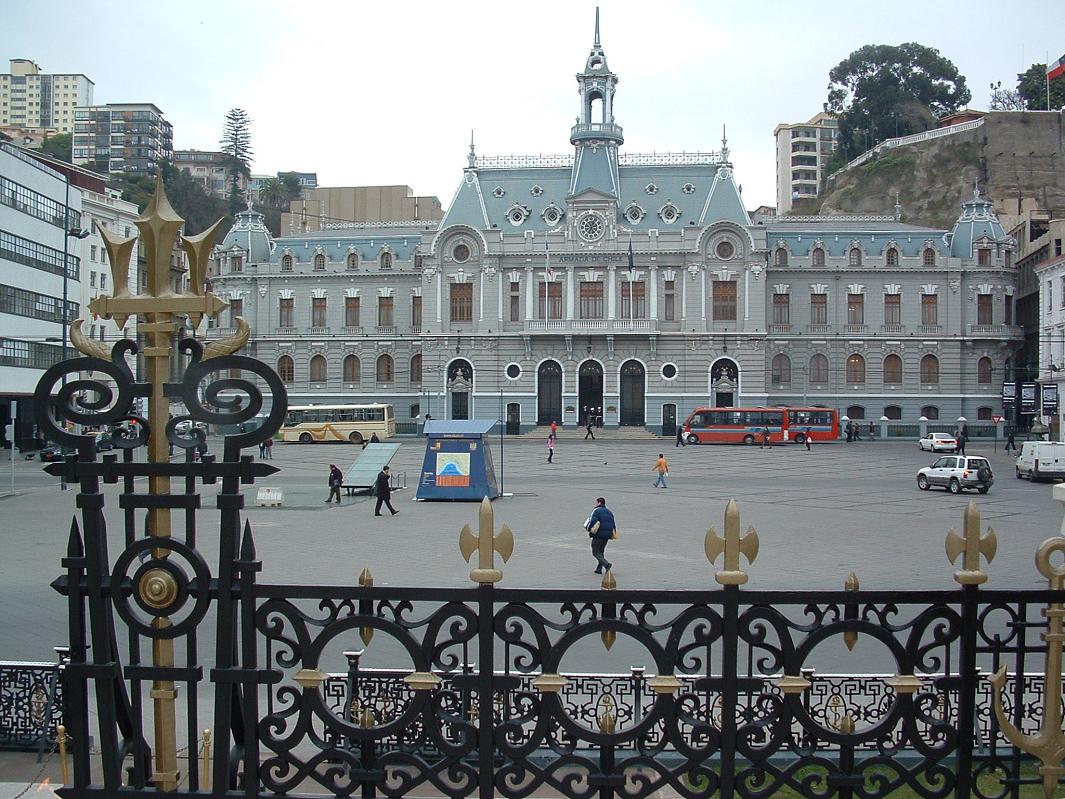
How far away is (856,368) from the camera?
5994cm

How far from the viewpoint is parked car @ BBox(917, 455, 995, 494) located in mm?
28453

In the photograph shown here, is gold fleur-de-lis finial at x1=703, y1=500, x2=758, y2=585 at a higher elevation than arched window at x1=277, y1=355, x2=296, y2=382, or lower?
lower

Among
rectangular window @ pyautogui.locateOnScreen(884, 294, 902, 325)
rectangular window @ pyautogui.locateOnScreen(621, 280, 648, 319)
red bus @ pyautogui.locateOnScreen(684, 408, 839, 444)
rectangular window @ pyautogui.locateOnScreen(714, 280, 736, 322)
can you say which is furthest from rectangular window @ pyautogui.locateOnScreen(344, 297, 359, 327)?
rectangular window @ pyautogui.locateOnScreen(884, 294, 902, 325)

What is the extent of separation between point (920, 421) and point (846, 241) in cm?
1200

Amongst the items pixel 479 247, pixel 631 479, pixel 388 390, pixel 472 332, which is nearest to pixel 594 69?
pixel 479 247

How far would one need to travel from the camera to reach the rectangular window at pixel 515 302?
196 ft

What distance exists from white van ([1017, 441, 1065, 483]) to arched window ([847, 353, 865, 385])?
27593mm

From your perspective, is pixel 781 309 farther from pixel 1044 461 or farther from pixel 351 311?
pixel 1044 461

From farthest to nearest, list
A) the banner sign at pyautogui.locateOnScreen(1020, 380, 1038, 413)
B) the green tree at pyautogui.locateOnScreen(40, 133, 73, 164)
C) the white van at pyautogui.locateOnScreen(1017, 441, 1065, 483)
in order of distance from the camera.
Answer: the green tree at pyautogui.locateOnScreen(40, 133, 73, 164)
the banner sign at pyautogui.locateOnScreen(1020, 380, 1038, 413)
the white van at pyautogui.locateOnScreen(1017, 441, 1065, 483)

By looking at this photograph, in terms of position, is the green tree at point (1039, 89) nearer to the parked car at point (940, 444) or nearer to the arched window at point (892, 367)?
the arched window at point (892, 367)

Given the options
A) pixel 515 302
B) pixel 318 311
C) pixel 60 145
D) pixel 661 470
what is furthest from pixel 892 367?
pixel 60 145

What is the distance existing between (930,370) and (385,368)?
34.5 m

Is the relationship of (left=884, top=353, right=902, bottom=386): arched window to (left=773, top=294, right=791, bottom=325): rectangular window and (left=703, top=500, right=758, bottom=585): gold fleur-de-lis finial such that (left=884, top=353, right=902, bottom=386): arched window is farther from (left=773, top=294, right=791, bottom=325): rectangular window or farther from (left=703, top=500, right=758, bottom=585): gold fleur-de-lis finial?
(left=703, top=500, right=758, bottom=585): gold fleur-de-lis finial

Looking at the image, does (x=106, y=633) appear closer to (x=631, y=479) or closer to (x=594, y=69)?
(x=631, y=479)
